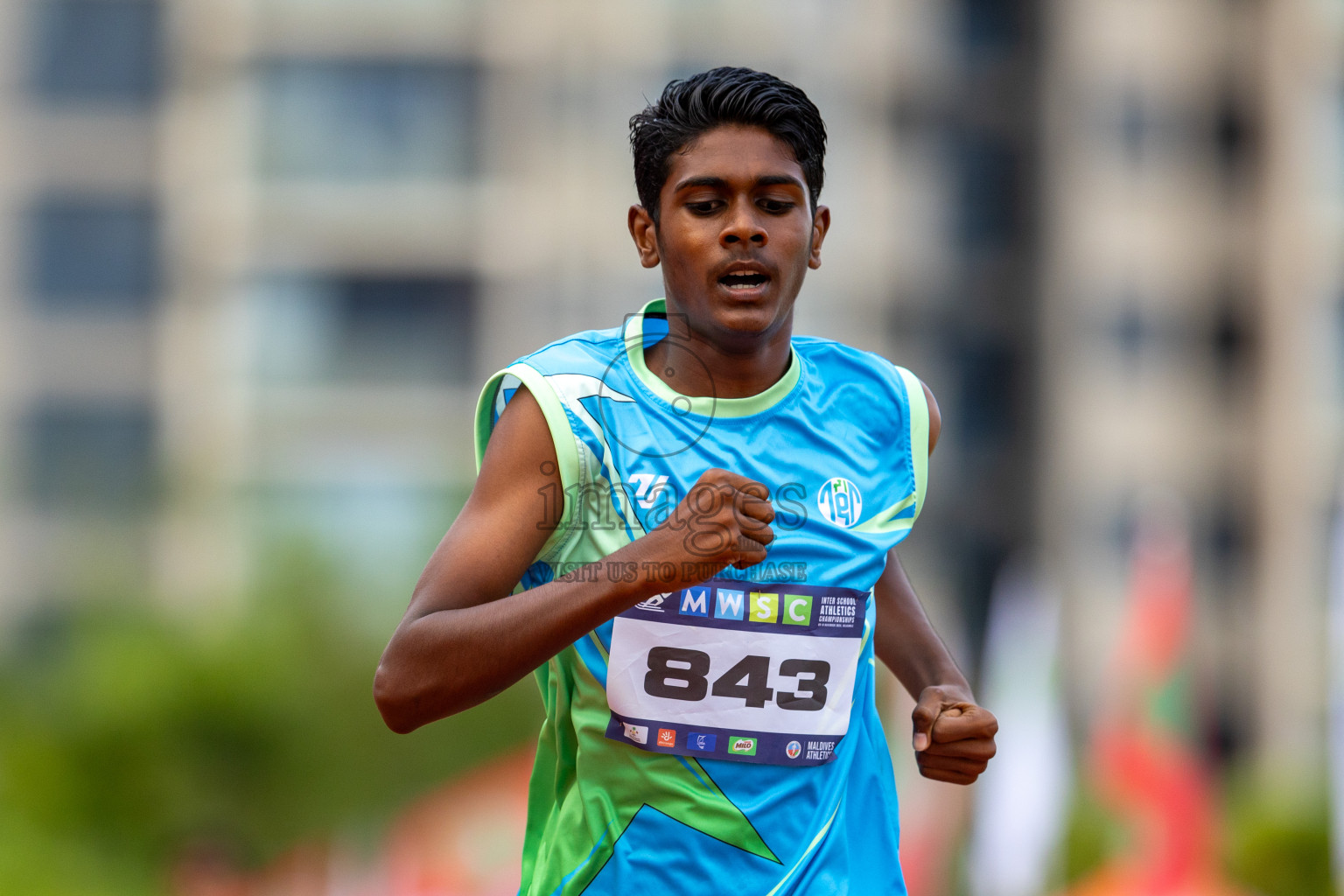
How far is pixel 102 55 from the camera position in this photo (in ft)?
105

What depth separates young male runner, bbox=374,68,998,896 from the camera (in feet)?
8.52

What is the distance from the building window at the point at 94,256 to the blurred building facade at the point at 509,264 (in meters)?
0.06

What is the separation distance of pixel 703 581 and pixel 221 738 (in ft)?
69.5

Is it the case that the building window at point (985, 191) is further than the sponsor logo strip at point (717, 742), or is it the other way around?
the building window at point (985, 191)

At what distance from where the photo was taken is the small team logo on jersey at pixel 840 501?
2744 mm

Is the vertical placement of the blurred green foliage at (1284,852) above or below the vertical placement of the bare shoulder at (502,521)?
below

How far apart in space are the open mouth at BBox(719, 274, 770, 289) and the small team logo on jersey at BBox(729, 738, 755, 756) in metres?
0.68

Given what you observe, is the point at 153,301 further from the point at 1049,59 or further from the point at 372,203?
the point at 1049,59

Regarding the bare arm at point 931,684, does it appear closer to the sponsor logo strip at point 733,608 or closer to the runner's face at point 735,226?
the sponsor logo strip at point 733,608

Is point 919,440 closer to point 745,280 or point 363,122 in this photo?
point 745,280

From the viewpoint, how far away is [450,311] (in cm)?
3025

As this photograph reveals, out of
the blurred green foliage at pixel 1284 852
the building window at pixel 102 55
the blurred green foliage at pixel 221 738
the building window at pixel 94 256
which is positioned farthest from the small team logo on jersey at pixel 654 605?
the building window at pixel 102 55

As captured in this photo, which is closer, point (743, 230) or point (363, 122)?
point (743, 230)

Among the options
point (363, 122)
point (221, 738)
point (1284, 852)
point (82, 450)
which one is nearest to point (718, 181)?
point (1284, 852)
